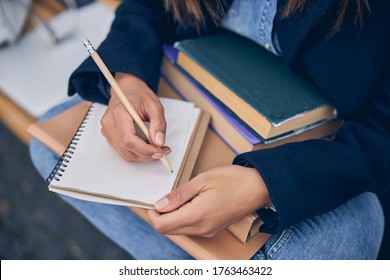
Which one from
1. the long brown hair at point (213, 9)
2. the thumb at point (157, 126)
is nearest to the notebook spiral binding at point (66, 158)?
the thumb at point (157, 126)

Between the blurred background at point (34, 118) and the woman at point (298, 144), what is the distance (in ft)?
1.85

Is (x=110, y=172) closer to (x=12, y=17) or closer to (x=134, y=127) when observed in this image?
(x=134, y=127)

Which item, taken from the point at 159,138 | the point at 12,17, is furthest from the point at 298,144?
the point at 12,17

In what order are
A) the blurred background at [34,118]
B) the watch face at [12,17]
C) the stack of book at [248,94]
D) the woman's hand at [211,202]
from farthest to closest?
the watch face at [12,17] → the blurred background at [34,118] → the stack of book at [248,94] → the woman's hand at [211,202]

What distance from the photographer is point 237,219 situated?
63 centimetres

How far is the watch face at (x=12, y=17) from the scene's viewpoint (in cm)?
143

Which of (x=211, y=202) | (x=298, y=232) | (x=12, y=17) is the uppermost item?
(x=12, y=17)

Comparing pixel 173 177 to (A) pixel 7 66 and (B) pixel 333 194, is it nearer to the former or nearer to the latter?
(B) pixel 333 194

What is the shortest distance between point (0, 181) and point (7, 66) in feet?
1.26

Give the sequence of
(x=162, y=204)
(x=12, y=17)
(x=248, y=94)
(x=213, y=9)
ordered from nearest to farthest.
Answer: (x=162, y=204) < (x=248, y=94) < (x=213, y=9) < (x=12, y=17)

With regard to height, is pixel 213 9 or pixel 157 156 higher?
Answer: pixel 213 9

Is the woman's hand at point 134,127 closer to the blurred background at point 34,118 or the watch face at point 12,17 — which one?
the blurred background at point 34,118

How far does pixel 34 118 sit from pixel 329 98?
3.13 feet

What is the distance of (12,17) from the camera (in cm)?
146
